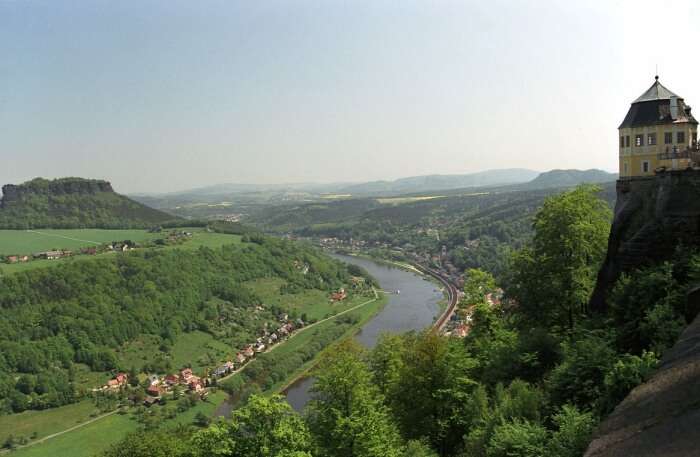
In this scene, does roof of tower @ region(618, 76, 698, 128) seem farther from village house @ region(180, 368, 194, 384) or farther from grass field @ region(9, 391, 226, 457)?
village house @ region(180, 368, 194, 384)

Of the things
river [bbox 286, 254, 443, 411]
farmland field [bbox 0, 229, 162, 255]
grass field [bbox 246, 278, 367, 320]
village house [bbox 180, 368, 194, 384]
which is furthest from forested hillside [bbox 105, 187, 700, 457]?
farmland field [bbox 0, 229, 162, 255]

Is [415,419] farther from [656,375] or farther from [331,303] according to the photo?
[331,303]

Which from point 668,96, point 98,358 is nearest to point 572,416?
point 668,96

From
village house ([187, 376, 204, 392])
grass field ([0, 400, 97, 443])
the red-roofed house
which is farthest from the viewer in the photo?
the red-roofed house

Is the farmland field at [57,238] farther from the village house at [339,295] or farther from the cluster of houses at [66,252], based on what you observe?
the village house at [339,295]

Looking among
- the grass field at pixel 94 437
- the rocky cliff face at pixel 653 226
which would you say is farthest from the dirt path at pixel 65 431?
the rocky cliff face at pixel 653 226

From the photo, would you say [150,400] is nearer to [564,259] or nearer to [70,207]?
[564,259]
